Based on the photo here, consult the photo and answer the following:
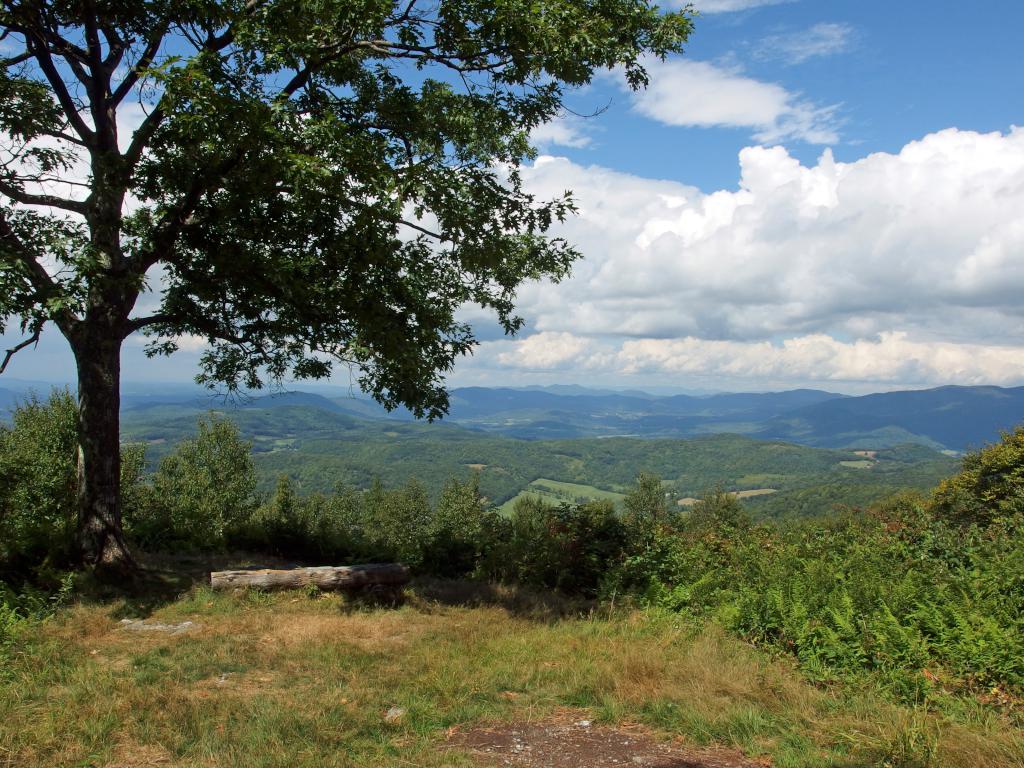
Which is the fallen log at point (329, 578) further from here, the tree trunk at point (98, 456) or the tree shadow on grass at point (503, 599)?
the tree trunk at point (98, 456)

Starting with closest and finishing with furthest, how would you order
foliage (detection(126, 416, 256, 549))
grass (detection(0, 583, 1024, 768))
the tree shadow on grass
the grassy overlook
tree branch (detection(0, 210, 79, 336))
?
grass (detection(0, 583, 1024, 768)) → the grassy overlook → tree branch (detection(0, 210, 79, 336)) → the tree shadow on grass → foliage (detection(126, 416, 256, 549))

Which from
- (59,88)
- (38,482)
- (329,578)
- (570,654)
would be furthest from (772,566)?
(38,482)

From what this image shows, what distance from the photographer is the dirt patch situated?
209 inches

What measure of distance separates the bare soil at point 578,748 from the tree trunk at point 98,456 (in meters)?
8.46

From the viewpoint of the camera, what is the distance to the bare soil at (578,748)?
5305mm

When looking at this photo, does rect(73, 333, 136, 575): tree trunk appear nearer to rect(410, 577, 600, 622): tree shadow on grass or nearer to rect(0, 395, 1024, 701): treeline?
rect(0, 395, 1024, 701): treeline

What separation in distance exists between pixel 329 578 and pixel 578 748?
23.2 feet

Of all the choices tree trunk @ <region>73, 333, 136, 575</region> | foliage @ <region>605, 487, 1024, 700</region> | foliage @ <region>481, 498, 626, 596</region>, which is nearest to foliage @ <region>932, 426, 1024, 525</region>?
foliage @ <region>605, 487, 1024, 700</region>

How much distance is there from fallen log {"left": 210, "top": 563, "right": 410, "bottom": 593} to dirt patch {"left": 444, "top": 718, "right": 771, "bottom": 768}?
5.77m

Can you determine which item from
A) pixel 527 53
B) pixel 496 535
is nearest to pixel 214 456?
pixel 496 535

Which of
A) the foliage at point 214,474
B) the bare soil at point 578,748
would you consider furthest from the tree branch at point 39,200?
the foliage at point 214,474

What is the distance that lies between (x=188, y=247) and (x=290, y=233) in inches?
99.2

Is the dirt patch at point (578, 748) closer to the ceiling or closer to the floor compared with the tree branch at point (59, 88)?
closer to the floor

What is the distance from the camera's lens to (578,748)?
5633 millimetres
